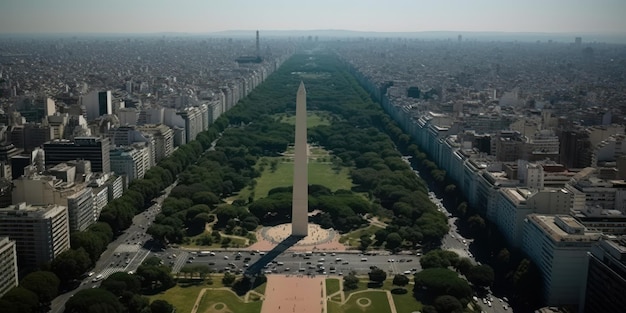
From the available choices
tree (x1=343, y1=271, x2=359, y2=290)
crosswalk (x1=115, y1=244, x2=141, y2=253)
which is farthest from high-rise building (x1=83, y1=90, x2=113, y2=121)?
tree (x1=343, y1=271, x2=359, y2=290)

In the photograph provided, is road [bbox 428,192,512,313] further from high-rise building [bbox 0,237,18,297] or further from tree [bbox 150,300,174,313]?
high-rise building [bbox 0,237,18,297]

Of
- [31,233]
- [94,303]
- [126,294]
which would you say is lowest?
[126,294]

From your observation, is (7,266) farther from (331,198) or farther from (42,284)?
(331,198)

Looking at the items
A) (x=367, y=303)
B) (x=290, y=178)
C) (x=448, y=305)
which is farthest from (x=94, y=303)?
(x=290, y=178)

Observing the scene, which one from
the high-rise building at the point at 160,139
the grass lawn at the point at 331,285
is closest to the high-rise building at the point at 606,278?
the grass lawn at the point at 331,285

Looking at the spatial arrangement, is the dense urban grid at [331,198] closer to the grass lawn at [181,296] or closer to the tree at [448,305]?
the tree at [448,305]

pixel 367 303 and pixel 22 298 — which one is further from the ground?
pixel 22 298

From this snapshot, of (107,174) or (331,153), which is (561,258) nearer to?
(107,174)
